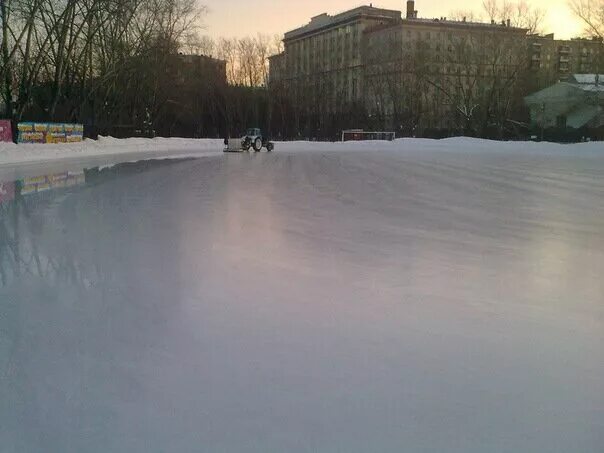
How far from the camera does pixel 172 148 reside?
4375 cm

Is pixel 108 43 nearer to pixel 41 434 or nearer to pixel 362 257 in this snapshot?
pixel 362 257

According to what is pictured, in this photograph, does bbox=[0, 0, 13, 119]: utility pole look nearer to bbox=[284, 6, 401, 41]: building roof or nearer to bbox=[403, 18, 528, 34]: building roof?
bbox=[403, 18, 528, 34]: building roof

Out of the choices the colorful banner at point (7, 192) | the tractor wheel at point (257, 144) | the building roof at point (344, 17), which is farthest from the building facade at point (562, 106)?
the colorful banner at point (7, 192)

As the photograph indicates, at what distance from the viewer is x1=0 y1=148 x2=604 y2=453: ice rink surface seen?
8.50 feet

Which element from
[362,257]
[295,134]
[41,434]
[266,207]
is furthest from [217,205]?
[295,134]

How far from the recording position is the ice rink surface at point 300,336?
8.50 ft

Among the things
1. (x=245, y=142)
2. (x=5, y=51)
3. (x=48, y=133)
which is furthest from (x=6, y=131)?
(x=245, y=142)

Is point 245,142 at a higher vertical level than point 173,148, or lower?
higher

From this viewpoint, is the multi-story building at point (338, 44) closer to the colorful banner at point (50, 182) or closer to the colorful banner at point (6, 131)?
the colorful banner at point (6, 131)

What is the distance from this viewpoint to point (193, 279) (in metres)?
5.15

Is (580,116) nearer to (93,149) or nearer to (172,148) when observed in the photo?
(172,148)

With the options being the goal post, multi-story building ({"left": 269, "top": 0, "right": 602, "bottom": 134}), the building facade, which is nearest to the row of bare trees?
the goal post

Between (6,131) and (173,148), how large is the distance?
18.3 meters

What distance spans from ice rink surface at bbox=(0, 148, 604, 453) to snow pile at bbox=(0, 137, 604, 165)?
1792cm
